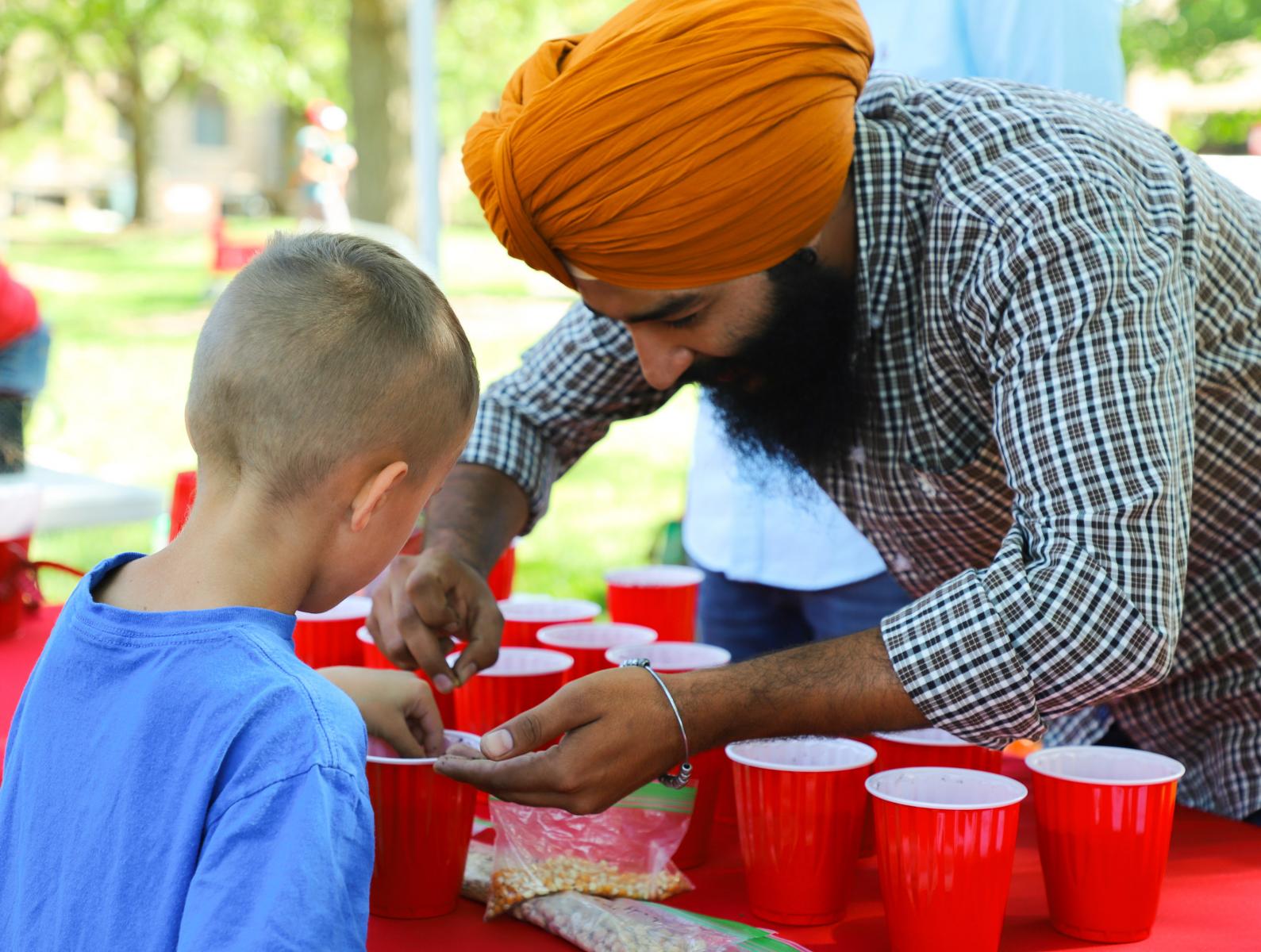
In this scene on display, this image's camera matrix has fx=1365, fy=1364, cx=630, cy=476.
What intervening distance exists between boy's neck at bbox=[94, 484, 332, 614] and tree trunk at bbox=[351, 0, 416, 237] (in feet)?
41.2

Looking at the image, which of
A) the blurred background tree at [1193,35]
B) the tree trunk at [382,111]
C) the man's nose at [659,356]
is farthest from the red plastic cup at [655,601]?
the blurred background tree at [1193,35]

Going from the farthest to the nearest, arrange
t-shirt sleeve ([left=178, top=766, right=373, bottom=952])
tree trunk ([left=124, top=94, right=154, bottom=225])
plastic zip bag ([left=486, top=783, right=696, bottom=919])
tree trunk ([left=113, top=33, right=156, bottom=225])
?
tree trunk ([left=124, top=94, right=154, bottom=225]) < tree trunk ([left=113, top=33, right=156, bottom=225]) < plastic zip bag ([left=486, top=783, right=696, bottom=919]) < t-shirt sleeve ([left=178, top=766, right=373, bottom=952])

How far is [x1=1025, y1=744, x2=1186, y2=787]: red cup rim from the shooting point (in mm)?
1506

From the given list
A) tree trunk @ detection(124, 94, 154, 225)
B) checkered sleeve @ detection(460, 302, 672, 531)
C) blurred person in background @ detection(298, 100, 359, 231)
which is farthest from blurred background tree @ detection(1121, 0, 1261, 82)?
tree trunk @ detection(124, 94, 154, 225)

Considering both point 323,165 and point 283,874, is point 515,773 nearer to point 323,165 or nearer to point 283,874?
point 283,874

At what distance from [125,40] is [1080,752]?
25.5m

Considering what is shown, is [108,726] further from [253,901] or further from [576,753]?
[576,753]

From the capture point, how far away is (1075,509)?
1537 millimetres

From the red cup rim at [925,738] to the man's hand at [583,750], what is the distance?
1.04ft

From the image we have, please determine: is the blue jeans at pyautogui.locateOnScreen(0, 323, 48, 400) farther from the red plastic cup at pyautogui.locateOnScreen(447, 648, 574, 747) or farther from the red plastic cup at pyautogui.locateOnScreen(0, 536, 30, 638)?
the red plastic cup at pyautogui.locateOnScreen(447, 648, 574, 747)

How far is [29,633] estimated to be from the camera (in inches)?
104

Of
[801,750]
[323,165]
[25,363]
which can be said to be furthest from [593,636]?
[323,165]

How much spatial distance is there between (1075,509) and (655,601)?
0.91m

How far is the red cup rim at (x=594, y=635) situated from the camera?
197 centimetres
